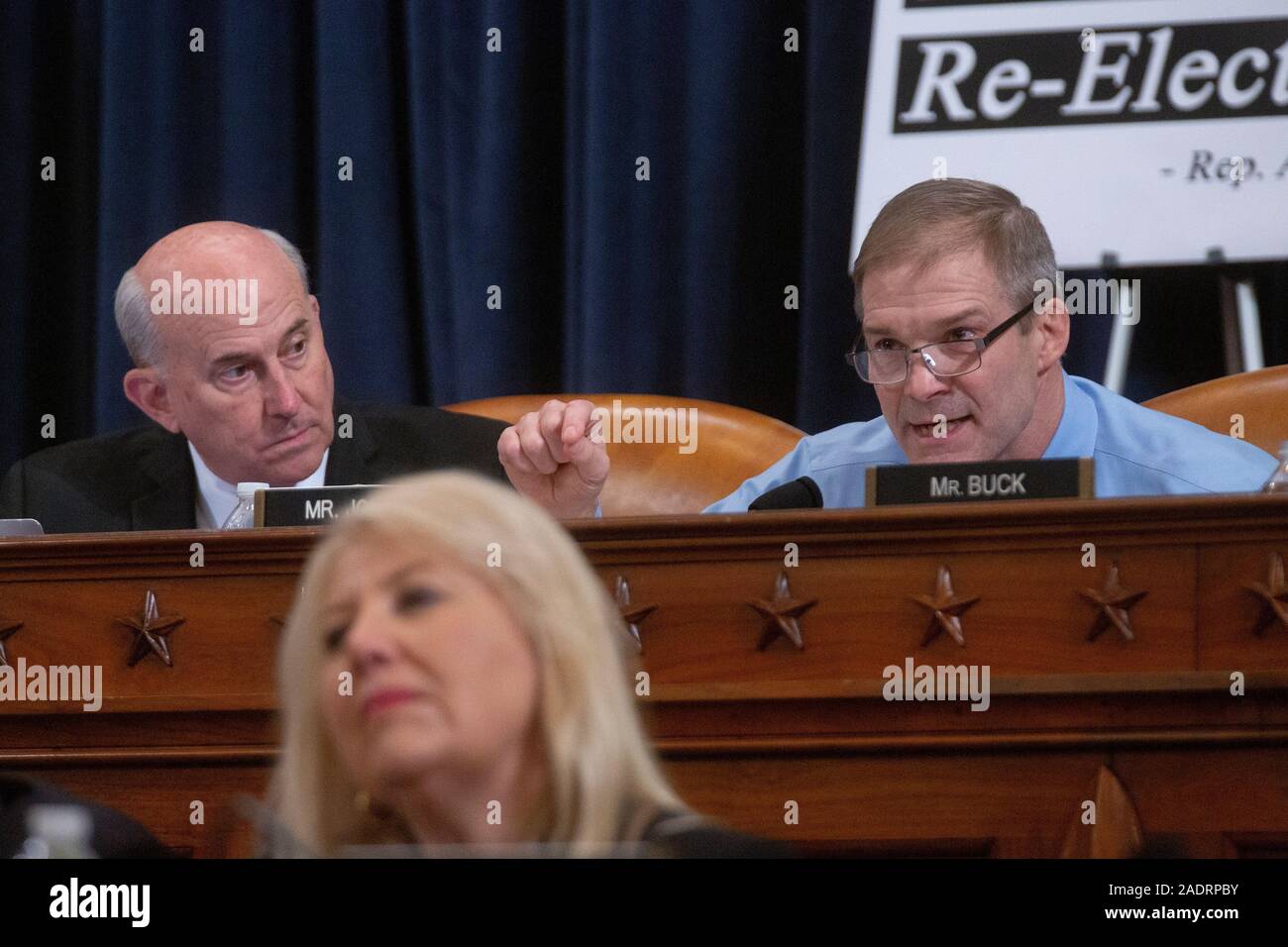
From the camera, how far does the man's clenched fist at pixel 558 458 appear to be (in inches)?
78.5

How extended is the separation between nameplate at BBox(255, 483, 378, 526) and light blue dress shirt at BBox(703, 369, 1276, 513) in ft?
1.93

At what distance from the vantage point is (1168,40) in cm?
308

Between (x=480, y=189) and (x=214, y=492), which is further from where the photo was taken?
(x=480, y=189)

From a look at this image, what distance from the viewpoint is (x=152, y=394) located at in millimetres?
2768

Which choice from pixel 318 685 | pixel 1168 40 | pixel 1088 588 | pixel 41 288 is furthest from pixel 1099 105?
pixel 318 685

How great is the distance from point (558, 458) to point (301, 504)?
30cm

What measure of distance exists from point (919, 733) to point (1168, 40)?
189 cm

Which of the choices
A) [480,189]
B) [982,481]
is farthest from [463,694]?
[480,189]

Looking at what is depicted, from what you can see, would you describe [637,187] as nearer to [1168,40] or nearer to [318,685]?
[1168,40]

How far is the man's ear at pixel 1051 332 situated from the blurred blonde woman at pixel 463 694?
4.64 feet

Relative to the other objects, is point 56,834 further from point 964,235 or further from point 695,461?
point 695,461

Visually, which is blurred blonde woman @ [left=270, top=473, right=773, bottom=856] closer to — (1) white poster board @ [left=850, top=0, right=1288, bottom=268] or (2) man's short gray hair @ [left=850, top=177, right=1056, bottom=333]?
(2) man's short gray hair @ [left=850, top=177, right=1056, bottom=333]

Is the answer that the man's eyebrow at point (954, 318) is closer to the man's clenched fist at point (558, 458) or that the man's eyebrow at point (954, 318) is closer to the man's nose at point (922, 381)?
the man's nose at point (922, 381)

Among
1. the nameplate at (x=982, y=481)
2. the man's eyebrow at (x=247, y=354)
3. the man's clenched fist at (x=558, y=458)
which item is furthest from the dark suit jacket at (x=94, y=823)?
the man's eyebrow at (x=247, y=354)
